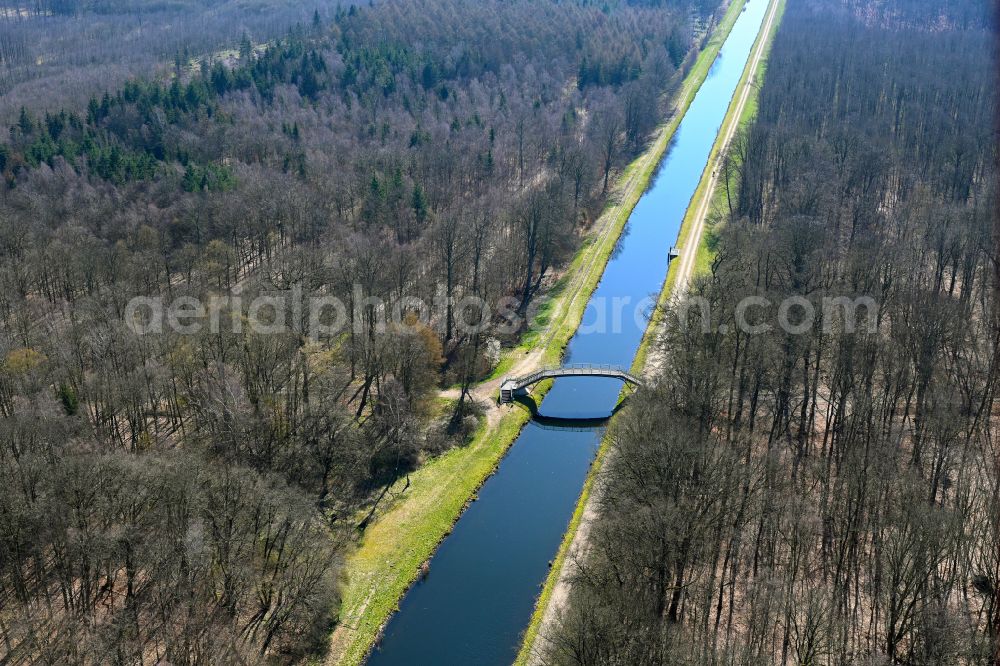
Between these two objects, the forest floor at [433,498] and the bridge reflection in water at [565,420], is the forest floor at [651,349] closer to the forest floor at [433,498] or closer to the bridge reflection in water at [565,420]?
the forest floor at [433,498]

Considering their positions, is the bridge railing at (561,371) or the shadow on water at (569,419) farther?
the bridge railing at (561,371)

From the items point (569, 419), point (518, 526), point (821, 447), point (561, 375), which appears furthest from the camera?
point (561, 375)

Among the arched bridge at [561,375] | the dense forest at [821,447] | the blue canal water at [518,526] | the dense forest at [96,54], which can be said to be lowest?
the blue canal water at [518,526]

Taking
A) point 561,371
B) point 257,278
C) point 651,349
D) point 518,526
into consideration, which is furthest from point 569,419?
point 257,278

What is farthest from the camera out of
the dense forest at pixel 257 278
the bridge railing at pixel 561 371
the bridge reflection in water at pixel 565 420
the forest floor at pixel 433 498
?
the bridge railing at pixel 561 371

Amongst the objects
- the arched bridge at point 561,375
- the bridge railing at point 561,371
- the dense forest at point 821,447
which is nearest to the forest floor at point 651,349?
the dense forest at point 821,447

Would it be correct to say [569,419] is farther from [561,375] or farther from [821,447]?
[821,447]
